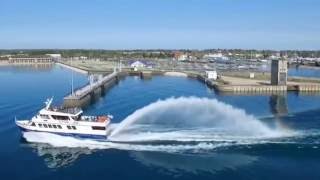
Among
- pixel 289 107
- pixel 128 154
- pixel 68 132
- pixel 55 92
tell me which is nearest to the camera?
pixel 128 154

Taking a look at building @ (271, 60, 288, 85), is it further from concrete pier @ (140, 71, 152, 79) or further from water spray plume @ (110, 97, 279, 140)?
water spray plume @ (110, 97, 279, 140)

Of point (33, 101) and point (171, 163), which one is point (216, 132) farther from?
point (33, 101)

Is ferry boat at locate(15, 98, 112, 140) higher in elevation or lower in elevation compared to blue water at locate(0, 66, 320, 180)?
higher

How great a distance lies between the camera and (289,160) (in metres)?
42.6

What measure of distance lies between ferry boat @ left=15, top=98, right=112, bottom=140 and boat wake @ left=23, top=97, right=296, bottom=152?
580 millimetres

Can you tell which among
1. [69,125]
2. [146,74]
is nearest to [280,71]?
[146,74]

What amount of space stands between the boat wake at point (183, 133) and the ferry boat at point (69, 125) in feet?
1.90

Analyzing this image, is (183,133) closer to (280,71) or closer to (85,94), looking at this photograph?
(85,94)

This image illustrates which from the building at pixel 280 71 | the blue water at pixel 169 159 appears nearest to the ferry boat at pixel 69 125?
the blue water at pixel 169 159

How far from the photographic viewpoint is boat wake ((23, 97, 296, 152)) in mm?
46812

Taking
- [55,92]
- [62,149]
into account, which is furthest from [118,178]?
[55,92]

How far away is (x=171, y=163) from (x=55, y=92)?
67.1m

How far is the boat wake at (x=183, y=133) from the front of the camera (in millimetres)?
46812

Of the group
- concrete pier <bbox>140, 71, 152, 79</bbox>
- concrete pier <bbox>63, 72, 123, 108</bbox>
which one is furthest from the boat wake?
concrete pier <bbox>140, 71, 152, 79</bbox>
